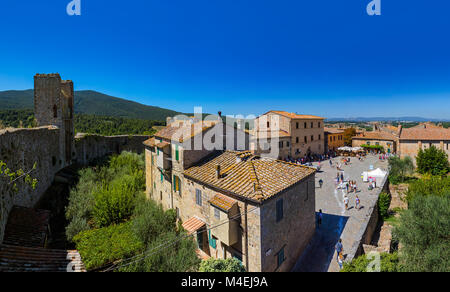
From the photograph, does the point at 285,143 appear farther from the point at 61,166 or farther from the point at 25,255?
the point at 25,255

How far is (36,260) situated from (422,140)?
4977 centimetres

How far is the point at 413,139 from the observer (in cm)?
3662

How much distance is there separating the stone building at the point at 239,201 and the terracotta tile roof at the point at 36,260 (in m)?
5.23

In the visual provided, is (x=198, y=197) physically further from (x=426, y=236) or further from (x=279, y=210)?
(x=426, y=236)

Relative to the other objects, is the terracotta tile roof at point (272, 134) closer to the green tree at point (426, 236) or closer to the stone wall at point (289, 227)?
the stone wall at point (289, 227)

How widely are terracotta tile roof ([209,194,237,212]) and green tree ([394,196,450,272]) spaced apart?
809 centimetres

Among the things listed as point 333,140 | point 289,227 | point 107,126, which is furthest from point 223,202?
point 107,126

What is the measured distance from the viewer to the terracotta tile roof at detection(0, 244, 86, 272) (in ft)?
17.1

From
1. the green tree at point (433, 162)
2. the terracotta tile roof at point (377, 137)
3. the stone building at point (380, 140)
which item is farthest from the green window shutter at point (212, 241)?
the terracotta tile roof at point (377, 137)

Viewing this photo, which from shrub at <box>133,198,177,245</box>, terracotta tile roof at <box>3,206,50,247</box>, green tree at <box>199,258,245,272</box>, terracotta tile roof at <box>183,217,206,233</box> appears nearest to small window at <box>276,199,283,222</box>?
green tree at <box>199,258,245,272</box>

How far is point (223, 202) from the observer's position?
31.3 ft

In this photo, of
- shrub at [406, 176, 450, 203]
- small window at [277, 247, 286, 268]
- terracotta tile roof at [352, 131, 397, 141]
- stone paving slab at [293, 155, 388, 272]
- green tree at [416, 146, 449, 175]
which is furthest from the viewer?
terracotta tile roof at [352, 131, 397, 141]

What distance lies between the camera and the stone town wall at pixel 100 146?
2566 centimetres

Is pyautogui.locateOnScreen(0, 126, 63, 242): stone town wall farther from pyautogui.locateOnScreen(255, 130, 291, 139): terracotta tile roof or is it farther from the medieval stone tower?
pyautogui.locateOnScreen(255, 130, 291, 139): terracotta tile roof
